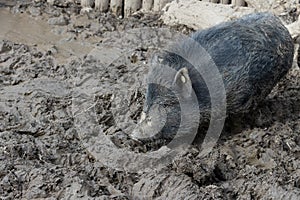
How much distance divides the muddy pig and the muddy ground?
0.59 ft

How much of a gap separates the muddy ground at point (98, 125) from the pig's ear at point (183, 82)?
0.34 metres

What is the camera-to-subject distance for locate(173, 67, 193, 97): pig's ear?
12.1 feet

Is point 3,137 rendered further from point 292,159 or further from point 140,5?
point 140,5

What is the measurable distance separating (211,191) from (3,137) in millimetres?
1250

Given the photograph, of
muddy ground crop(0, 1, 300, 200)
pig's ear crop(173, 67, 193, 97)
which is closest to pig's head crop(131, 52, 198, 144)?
pig's ear crop(173, 67, 193, 97)

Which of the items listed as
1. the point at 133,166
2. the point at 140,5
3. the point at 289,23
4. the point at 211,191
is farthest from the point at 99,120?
the point at 140,5

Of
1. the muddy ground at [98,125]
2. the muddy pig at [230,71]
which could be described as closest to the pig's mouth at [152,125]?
the muddy pig at [230,71]

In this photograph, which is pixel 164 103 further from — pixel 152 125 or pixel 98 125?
pixel 98 125

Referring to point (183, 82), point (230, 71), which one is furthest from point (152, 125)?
point (230, 71)

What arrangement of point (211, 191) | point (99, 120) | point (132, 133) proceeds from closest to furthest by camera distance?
1. point (211, 191)
2. point (132, 133)
3. point (99, 120)

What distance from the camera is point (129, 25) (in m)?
5.57

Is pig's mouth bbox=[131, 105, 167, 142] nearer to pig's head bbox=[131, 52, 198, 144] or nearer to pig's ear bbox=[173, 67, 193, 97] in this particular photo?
pig's head bbox=[131, 52, 198, 144]

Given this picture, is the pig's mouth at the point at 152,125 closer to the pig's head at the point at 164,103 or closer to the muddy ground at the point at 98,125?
the pig's head at the point at 164,103

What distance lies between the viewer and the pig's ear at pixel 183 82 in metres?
3.68
